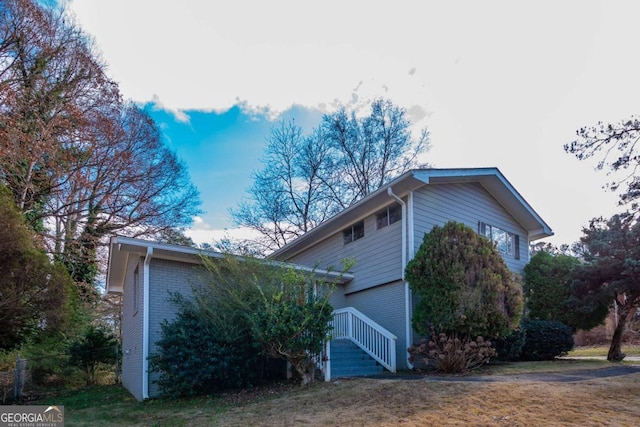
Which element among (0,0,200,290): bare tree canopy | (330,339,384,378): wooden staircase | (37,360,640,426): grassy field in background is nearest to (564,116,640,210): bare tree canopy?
(37,360,640,426): grassy field in background

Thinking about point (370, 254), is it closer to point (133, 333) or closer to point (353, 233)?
point (353, 233)

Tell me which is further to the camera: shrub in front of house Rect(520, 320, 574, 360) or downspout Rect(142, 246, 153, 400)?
shrub in front of house Rect(520, 320, 574, 360)

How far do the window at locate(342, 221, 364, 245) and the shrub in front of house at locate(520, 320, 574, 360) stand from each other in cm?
517

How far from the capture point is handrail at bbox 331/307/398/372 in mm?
10469

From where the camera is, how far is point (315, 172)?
25000mm

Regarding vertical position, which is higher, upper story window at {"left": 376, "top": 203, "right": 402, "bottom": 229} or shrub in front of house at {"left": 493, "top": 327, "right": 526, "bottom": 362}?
upper story window at {"left": 376, "top": 203, "right": 402, "bottom": 229}

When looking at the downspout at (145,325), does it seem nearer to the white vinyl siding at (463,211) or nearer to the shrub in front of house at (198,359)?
the shrub in front of house at (198,359)

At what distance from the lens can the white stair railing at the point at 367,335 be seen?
34.3ft

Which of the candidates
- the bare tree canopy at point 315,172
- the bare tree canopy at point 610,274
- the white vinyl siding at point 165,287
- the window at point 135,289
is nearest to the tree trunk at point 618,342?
the bare tree canopy at point 610,274

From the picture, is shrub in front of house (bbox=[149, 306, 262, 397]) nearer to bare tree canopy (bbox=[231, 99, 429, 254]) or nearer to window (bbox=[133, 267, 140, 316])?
window (bbox=[133, 267, 140, 316])

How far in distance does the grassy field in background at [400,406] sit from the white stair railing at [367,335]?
178 cm

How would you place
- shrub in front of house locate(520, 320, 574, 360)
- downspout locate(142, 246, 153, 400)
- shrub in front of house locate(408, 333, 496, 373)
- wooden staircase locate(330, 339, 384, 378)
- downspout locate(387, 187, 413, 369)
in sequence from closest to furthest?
1. shrub in front of house locate(408, 333, 496, 373)
2. downspout locate(142, 246, 153, 400)
3. wooden staircase locate(330, 339, 384, 378)
4. downspout locate(387, 187, 413, 369)
5. shrub in front of house locate(520, 320, 574, 360)

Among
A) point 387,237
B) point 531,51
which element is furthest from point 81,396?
point 531,51

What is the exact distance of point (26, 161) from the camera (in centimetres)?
1429
